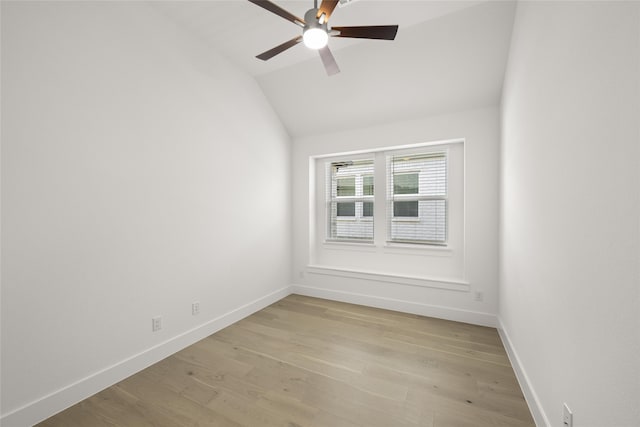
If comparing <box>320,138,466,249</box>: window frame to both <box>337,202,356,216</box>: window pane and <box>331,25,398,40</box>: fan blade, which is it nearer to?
<box>337,202,356,216</box>: window pane

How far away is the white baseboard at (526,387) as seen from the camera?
151 cm

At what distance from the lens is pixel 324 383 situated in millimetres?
2000

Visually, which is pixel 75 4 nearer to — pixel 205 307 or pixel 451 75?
pixel 205 307

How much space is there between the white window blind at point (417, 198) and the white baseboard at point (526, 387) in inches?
54.9

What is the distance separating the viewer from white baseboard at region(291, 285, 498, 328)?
3.02m

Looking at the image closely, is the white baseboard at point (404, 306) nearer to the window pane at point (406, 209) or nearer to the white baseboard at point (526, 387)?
the white baseboard at point (526, 387)

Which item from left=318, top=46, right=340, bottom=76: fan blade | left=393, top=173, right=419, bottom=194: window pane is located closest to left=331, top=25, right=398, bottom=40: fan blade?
left=318, top=46, right=340, bottom=76: fan blade

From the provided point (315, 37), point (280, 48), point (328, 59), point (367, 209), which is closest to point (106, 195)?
point (280, 48)

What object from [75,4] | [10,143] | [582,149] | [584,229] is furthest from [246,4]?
[584,229]

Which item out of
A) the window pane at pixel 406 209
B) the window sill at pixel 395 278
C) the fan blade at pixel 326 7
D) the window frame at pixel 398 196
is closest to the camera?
the fan blade at pixel 326 7

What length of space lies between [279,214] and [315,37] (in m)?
2.55

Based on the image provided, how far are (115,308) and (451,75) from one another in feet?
12.5

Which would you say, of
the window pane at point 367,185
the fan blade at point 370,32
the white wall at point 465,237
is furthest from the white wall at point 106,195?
the window pane at point 367,185

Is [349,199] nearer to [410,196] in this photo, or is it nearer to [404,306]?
[410,196]
